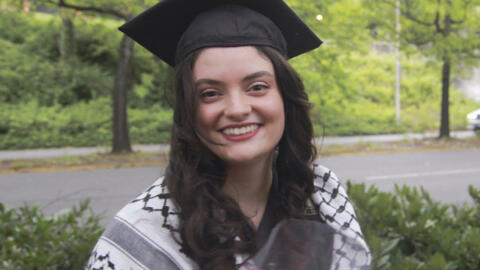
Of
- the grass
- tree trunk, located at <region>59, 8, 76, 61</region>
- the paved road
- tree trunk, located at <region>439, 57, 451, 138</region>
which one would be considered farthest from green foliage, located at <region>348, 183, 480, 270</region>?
tree trunk, located at <region>59, 8, 76, 61</region>

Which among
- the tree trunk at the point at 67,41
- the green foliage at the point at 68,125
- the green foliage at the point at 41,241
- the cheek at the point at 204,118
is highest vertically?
the tree trunk at the point at 67,41

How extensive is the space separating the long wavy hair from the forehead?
3 centimetres

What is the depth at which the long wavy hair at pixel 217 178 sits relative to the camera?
1183 mm

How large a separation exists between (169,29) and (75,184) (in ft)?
26.0

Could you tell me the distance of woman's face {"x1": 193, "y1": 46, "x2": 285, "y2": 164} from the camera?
4.15ft

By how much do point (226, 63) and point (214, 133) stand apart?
0.71 ft

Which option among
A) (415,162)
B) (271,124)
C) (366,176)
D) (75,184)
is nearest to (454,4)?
(415,162)

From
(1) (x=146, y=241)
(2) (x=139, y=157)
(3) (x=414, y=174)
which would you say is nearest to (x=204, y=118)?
(1) (x=146, y=241)

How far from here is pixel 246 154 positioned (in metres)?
1.32

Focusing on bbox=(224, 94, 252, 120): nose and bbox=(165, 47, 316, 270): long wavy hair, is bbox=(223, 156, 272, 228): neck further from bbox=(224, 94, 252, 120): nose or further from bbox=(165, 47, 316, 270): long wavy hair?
bbox=(224, 94, 252, 120): nose

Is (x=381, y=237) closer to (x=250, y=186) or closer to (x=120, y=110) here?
(x=250, y=186)

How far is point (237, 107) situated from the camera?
1.26 meters

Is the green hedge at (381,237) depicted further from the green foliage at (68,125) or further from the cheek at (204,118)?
the green foliage at (68,125)

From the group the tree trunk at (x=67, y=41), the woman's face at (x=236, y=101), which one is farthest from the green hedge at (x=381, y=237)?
the tree trunk at (x=67, y=41)
